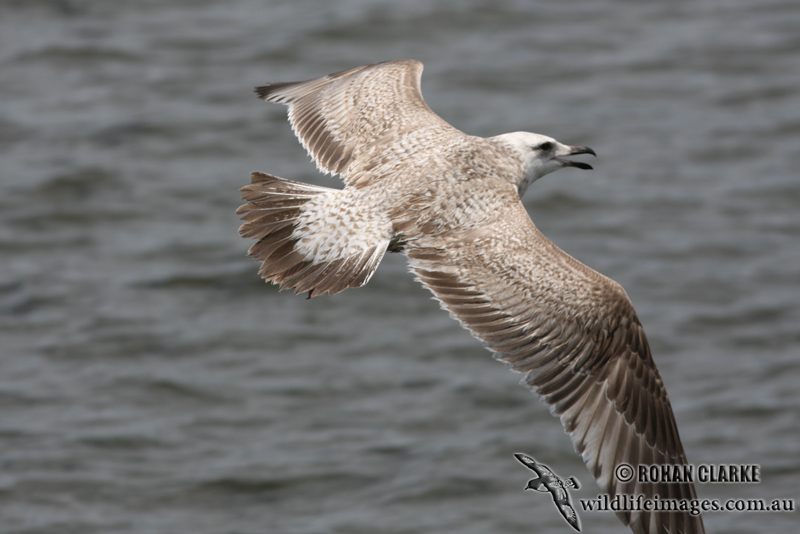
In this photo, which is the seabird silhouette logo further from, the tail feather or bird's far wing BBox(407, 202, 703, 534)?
the tail feather

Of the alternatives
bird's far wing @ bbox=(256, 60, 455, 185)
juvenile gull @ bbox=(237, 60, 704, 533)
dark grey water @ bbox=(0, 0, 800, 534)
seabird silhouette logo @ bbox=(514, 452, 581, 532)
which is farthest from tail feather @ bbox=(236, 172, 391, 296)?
dark grey water @ bbox=(0, 0, 800, 534)

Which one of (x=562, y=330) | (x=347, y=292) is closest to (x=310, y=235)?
(x=562, y=330)

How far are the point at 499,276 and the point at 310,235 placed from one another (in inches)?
42.3

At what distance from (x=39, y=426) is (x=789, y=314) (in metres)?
8.24

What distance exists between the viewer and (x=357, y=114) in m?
7.70

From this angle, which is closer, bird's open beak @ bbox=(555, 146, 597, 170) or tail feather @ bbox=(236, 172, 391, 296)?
tail feather @ bbox=(236, 172, 391, 296)

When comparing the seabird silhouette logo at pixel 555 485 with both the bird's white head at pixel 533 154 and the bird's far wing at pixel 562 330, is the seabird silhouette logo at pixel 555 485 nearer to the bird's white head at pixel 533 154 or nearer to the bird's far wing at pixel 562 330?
the bird's far wing at pixel 562 330

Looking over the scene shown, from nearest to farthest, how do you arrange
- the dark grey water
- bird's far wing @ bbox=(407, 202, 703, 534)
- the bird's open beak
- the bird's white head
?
bird's far wing @ bbox=(407, 202, 703, 534) < the bird's white head < the bird's open beak < the dark grey water

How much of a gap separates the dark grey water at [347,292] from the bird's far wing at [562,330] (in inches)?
181

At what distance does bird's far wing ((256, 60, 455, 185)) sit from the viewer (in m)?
7.35

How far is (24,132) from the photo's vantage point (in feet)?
52.1

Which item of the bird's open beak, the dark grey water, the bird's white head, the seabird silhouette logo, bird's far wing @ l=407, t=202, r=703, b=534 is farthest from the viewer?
the dark grey water

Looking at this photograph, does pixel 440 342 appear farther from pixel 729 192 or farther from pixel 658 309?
pixel 729 192

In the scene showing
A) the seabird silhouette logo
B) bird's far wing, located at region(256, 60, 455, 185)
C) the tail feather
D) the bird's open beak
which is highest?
bird's far wing, located at region(256, 60, 455, 185)
